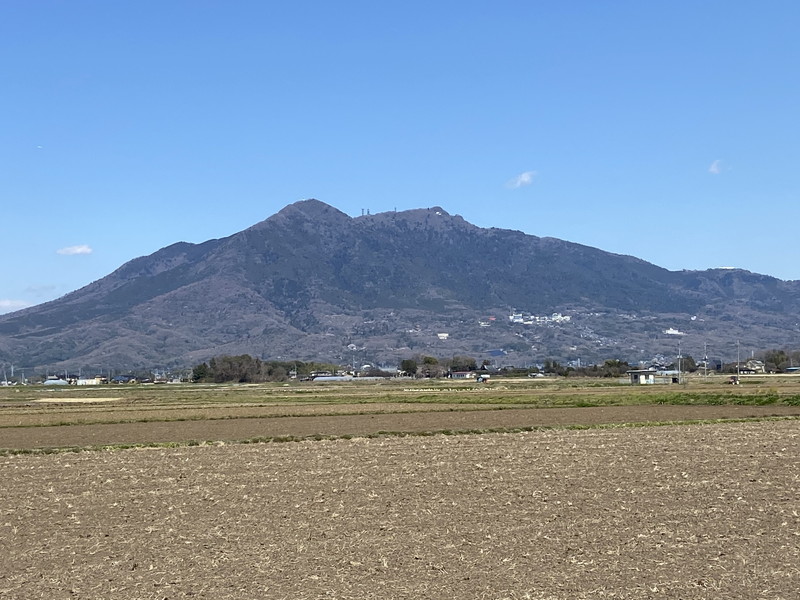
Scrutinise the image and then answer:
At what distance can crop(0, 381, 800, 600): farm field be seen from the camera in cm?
1464

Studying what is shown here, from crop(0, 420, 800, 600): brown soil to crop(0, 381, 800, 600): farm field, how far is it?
60mm

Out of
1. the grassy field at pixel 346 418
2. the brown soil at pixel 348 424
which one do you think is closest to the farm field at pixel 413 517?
the brown soil at pixel 348 424

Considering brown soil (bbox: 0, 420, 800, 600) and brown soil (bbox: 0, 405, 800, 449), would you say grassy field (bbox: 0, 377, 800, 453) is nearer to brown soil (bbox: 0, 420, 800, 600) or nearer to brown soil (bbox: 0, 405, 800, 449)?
brown soil (bbox: 0, 405, 800, 449)

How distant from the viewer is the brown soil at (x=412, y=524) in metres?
14.6

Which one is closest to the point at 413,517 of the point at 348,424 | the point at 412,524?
the point at 412,524

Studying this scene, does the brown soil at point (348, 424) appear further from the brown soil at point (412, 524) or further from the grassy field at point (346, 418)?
the brown soil at point (412, 524)

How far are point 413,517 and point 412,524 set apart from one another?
2.16 feet

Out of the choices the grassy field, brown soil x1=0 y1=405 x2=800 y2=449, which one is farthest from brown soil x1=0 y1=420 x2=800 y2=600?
the grassy field

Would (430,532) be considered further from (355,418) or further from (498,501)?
(355,418)

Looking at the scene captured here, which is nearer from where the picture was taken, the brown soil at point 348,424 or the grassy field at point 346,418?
the brown soil at point 348,424

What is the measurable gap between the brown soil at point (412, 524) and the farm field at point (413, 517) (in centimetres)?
6

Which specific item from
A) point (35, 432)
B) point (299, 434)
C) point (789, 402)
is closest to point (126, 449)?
point (299, 434)

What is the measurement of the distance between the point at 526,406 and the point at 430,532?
44.2 metres

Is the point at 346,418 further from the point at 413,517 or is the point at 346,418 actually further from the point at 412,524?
the point at 412,524
